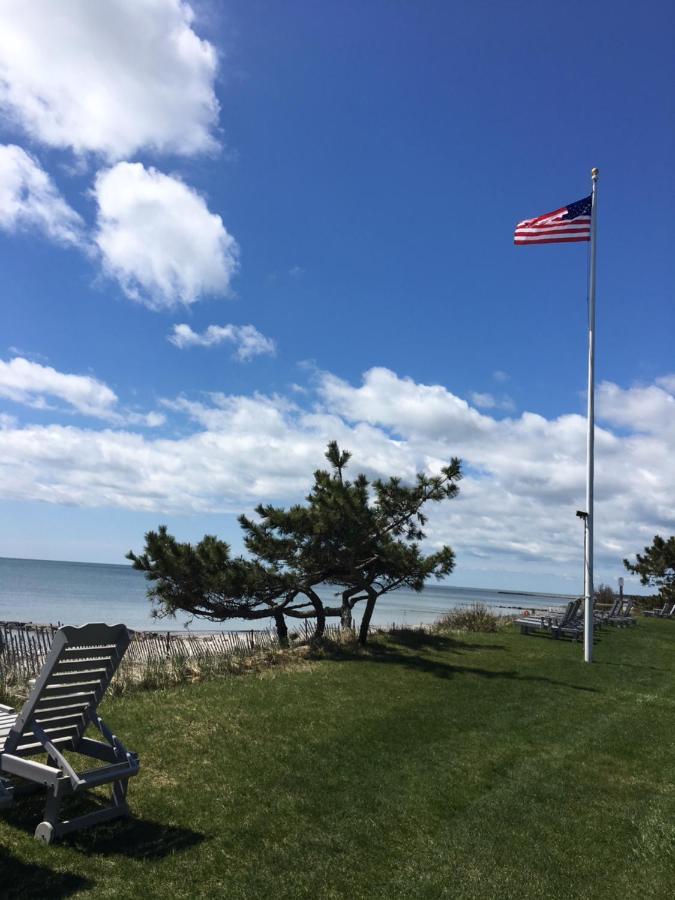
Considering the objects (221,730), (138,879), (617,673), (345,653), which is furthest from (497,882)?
(617,673)

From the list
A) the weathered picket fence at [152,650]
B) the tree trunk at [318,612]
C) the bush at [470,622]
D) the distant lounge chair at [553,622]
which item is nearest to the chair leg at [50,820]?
the weathered picket fence at [152,650]

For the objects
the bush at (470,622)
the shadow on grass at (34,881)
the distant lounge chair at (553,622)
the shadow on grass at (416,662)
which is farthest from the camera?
the bush at (470,622)

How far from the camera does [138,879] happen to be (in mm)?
3652

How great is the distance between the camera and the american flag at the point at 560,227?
45.2 ft

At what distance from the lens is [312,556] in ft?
43.0

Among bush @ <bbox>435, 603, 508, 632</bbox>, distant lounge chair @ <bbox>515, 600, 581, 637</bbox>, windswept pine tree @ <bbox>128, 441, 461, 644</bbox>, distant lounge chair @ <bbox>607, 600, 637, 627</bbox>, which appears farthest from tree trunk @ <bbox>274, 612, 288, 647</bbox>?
distant lounge chair @ <bbox>607, 600, 637, 627</bbox>

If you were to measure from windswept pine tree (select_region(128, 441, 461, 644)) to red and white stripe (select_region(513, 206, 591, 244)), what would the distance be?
4.86 meters

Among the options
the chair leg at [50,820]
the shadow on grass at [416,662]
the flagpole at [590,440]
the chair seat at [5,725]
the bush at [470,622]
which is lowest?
the chair leg at [50,820]

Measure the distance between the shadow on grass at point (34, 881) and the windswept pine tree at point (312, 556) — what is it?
8.83 metres

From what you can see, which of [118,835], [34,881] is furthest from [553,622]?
[34,881]

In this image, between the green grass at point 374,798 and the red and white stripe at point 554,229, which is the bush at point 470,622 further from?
the red and white stripe at point 554,229

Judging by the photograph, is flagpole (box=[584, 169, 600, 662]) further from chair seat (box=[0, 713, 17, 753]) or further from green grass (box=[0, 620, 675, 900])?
chair seat (box=[0, 713, 17, 753])

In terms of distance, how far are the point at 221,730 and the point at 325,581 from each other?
727 centimetres

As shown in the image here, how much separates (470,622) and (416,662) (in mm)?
7914
